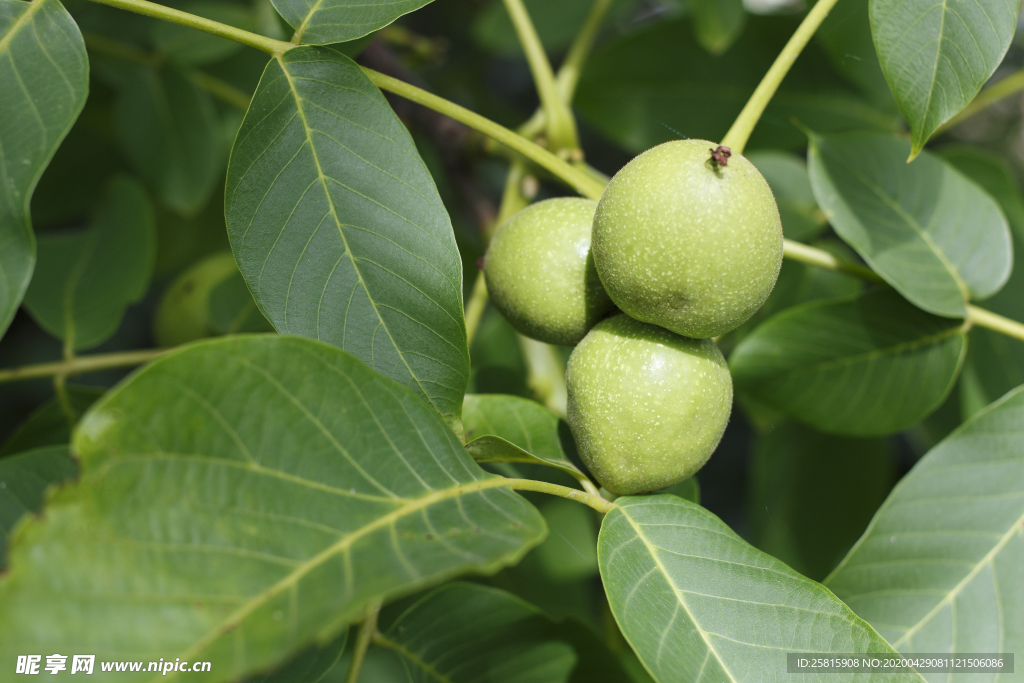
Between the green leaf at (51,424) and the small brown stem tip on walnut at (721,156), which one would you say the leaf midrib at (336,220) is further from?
the green leaf at (51,424)

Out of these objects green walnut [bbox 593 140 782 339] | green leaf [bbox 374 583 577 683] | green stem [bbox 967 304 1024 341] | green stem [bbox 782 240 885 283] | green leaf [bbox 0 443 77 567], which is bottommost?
green leaf [bbox 374 583 577 683]

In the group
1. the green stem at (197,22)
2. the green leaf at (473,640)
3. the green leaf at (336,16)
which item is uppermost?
the green leaf at (336,16)

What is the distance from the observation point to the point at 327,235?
0.70 meters

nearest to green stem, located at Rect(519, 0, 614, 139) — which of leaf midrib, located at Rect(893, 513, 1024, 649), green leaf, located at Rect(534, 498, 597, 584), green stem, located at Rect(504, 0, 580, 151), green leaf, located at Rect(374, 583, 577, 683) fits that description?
green stem, located at Rect(504, 0, 580, 151)

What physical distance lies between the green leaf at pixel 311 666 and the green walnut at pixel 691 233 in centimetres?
47

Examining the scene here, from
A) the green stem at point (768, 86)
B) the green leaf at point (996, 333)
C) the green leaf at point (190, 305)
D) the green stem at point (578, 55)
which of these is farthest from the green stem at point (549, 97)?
the green leaf at point (996, 333)

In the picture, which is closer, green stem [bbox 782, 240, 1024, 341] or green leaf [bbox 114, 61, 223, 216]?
green stem [bbox 782, 240, 1024, 341]

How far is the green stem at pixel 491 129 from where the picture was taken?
30.7 inches

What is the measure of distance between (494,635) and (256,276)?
499 millimetres

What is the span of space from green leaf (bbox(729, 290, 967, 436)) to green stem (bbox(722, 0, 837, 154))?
0.30 metres

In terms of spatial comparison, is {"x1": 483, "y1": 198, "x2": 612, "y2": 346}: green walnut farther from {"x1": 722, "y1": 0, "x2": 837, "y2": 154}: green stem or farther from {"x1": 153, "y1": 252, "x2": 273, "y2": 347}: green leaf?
{"x1": 153, "y1": 252, "x2": 273, "y2": 347}: green leaf

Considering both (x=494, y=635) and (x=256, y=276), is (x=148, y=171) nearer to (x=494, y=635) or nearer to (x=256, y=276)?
(x=256, y=276)

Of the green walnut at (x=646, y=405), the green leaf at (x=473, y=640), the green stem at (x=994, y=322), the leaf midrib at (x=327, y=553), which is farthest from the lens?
the green stem at (x=994, y=322)

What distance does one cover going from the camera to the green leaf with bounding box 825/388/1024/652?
79 centimetres
